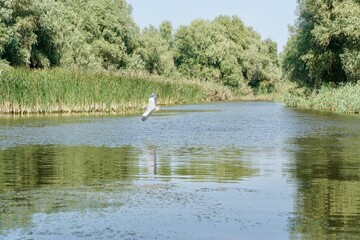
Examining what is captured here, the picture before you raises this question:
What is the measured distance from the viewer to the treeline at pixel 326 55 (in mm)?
44531

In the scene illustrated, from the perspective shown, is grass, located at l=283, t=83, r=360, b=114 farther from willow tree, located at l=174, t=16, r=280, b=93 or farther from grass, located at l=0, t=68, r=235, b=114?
willow tree, located at l=174, t=16, r=280, b=93

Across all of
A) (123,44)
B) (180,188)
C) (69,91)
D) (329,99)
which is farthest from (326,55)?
(180,188)

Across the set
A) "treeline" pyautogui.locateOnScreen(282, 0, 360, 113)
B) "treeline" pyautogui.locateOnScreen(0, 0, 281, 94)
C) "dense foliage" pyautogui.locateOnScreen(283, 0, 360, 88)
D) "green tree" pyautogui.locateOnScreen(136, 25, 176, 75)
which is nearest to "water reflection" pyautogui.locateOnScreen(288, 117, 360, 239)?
"treeline" pyautogui.locateOnScreen(282, 0, 360, 113)

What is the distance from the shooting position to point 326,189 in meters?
10.7

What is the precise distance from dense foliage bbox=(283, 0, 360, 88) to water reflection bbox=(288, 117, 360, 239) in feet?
85.7

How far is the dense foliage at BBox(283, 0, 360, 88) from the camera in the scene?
4534 centimetres

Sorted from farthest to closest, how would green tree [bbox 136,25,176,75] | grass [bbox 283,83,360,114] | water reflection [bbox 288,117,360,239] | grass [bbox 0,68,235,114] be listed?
green tree [bbox 136,25,176,75], grass [bbox 283,83,360,114], grass [bbox 0,68,235,114], water reflection [bbox 288,117,360,239]

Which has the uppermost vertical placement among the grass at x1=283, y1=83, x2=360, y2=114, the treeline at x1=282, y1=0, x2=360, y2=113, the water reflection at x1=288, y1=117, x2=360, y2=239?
the treeline at x1=282, y1=0, x2=360, y2=113

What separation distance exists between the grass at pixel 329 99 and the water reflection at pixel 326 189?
773 inches

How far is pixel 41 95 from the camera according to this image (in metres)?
39.2

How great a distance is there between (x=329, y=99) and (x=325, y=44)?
5.08m

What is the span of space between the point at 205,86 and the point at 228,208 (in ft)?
237

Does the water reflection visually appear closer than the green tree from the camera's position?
Yes

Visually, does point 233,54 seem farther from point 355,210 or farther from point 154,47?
point 355,210
